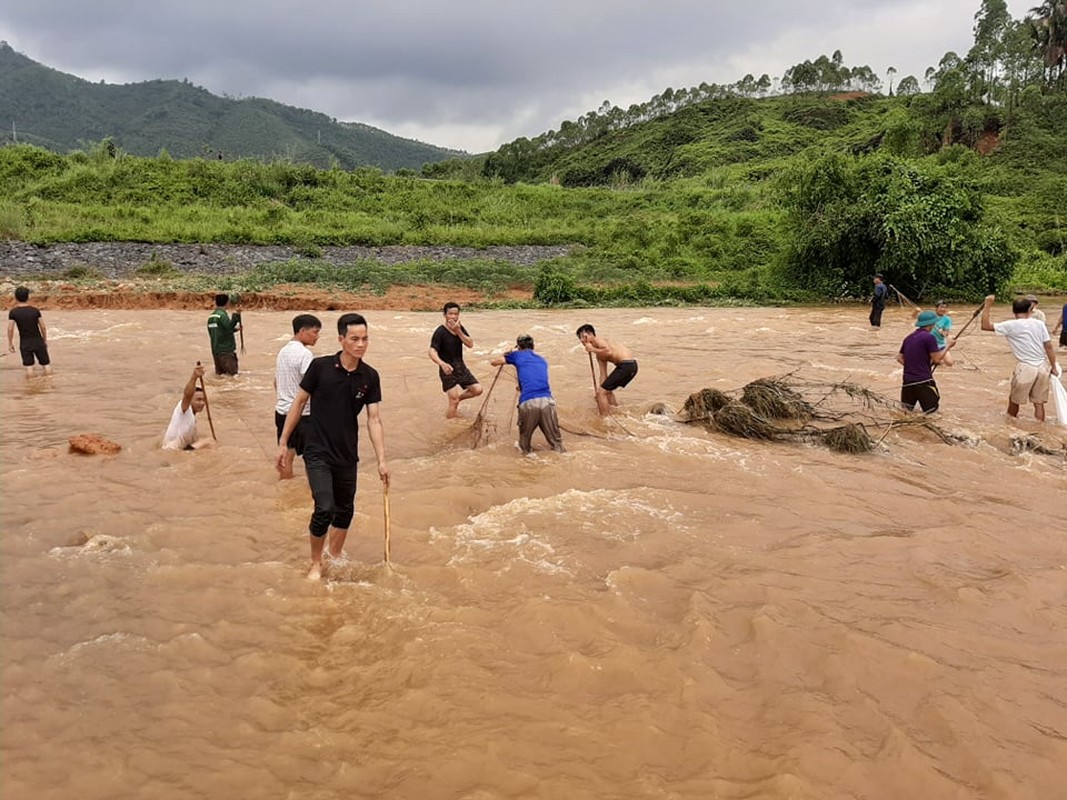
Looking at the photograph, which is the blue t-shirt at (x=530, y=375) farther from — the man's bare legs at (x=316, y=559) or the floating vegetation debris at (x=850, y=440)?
the man's bare legs at (x=316, y=559)

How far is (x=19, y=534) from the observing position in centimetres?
577

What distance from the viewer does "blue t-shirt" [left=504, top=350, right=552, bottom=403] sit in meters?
8.22

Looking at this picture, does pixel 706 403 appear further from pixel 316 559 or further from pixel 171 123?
pixel 171 123

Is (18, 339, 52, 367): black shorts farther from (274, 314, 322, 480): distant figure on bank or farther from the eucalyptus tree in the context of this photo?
the eucalyptus tree

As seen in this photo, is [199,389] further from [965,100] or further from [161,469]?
[965,100]

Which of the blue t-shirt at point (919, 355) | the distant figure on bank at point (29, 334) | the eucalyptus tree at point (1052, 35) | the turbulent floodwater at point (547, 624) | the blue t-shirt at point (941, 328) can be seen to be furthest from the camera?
the eucalyptus tree at point (1052, 35)

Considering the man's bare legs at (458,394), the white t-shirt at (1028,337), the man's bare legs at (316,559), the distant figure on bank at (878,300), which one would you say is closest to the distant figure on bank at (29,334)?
the man's bare legs at (458,394)

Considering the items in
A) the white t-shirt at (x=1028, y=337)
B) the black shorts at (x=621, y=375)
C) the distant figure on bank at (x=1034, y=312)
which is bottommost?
the black shorts at (x=621, y=375)

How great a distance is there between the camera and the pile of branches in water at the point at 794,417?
849 centimetres

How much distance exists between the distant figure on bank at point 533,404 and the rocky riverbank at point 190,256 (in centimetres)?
2075

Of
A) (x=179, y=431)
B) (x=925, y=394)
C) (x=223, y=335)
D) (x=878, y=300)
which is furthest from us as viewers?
(x=878, y=300)

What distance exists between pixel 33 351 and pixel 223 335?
327 cm

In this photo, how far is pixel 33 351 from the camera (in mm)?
11766

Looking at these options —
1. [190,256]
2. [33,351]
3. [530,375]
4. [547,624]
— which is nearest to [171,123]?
[190,256]
